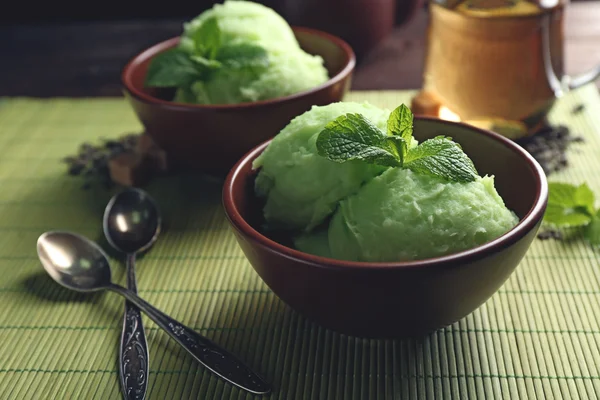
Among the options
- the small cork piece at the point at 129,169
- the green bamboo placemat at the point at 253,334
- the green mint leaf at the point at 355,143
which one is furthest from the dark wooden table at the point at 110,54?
the green mint leaf at the point at 355,143

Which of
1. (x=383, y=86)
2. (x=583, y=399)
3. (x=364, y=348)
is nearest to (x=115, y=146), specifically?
(x=383, y=86)

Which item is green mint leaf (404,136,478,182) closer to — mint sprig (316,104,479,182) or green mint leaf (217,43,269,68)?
mint sprig (316,104,479,182)

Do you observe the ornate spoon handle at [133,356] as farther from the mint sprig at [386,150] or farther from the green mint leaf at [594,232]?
the green mint leaf at [594,232]

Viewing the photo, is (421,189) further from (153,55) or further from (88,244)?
(153,55)

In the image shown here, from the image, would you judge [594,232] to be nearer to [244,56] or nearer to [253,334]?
[253,334]

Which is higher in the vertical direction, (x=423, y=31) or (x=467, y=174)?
(x=467, y=174)

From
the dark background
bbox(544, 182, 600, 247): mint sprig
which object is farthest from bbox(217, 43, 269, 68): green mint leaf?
the dark background

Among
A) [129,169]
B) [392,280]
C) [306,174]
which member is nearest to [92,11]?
[129,169]
